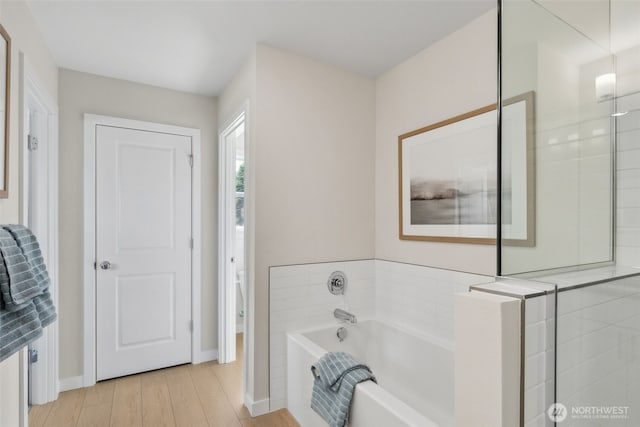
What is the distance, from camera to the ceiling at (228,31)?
1.87m

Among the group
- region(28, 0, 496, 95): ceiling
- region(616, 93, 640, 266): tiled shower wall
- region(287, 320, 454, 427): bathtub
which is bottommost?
region(287, 320, 454, 427): bathtub

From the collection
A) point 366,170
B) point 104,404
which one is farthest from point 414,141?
point 104,404

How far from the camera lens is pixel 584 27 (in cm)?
126

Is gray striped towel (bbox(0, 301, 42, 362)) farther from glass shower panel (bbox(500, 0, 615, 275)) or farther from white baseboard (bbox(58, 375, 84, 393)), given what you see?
glass shower panel (bbox(500, 0, 615, 275))

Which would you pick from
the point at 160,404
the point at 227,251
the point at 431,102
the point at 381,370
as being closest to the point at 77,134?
the point at 227,251

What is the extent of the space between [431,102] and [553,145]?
131cm

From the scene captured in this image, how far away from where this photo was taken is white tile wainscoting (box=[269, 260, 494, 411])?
2.16m

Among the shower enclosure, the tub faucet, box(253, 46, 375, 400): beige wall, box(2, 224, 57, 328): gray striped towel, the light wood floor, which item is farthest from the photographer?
the tub faucet

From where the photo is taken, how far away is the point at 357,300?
103 inches

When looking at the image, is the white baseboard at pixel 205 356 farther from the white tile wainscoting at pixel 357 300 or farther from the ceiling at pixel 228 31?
the ceiling at pixel 228 31

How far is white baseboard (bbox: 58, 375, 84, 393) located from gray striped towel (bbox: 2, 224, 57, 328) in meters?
1.47

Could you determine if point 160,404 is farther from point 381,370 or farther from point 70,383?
point 381,370

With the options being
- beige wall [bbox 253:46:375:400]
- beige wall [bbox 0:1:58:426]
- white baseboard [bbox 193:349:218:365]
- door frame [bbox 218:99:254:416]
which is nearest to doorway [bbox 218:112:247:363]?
white baseboard [bbox 193:349:218:365]

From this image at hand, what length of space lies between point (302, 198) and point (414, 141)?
2.96 feet
